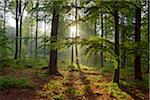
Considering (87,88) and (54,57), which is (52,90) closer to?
(87,88)

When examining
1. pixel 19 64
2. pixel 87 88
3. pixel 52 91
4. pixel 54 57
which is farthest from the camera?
pixel 19 64

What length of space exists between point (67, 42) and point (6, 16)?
25.8 metres

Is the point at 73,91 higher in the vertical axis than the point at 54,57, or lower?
lower

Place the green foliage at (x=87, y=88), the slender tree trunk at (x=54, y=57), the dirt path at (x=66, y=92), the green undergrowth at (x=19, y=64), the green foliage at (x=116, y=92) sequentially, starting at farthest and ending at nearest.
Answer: the green undergrowth at (x=19, y=64)
the slender tree trunk at (x=54, y=57)
the green foliage at (x=87, y=88)
the green foliage at (x=116, y=92)
the dirt path at (x=66, y=92)

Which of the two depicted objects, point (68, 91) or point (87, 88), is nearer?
point (68, 91)

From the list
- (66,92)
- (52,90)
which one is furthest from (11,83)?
(66,92)

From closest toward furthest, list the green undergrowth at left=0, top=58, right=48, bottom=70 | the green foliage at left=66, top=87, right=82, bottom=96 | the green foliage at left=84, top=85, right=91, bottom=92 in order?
the green foliage at left=66, top=87, right=82, bottom=96, the green foliage at left=84, top=85, right=91, bottom=92, the green undergrowth at left=0, top=58, right=48, bottom=70

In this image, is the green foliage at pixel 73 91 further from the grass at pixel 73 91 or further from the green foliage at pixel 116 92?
the green foliage at pixel 116 92

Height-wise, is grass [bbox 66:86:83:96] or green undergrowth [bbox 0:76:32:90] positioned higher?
green undergrowth [bbox 0:76:32:90]

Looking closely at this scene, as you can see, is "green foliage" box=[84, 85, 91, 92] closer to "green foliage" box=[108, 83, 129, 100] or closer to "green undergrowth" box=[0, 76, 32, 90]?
"green foliage" box=[108, 83, 129, 100]

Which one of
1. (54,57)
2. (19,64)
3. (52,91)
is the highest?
(54,57)

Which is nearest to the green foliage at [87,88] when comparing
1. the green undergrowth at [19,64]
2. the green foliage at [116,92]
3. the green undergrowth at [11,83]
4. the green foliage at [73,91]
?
the green foliage at [73,91]

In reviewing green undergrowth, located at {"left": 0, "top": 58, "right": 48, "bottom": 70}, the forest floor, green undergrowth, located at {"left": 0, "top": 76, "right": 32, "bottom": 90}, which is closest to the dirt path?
the forest floor

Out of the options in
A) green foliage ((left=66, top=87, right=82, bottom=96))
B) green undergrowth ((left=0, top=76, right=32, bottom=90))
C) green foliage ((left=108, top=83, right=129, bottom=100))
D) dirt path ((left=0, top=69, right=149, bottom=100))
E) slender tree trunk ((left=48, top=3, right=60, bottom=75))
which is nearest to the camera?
dirt path ((left=0, top=69, right=149, bottom=100))
